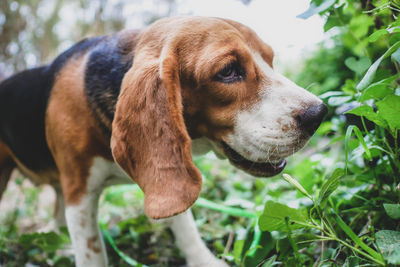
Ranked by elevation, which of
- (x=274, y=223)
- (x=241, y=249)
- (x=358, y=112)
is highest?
(x=358, y=112)

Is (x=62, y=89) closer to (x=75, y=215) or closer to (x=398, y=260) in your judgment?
(x=75, y=215)

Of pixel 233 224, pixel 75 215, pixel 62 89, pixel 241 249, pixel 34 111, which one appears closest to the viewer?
pixel 241 249

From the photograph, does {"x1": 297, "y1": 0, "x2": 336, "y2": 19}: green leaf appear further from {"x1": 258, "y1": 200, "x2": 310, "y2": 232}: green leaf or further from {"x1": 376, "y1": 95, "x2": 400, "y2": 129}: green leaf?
{"x1": 258, "y1": 200, "x2": 310, "y2": 232}: green leaf

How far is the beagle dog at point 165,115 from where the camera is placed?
5.23ft

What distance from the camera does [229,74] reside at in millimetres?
1744

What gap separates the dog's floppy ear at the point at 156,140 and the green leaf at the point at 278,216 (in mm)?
322

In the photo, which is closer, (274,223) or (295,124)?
(274,223)

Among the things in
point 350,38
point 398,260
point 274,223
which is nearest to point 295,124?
point 274,223

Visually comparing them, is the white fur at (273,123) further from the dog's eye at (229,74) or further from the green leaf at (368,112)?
the green leaf at (368,112)

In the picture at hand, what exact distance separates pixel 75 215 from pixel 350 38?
1857 millimetres

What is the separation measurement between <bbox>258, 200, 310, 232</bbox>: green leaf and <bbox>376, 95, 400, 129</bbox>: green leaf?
45cm

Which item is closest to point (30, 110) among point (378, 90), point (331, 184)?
point (331, 184)

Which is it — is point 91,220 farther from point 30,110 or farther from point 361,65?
point 361,65

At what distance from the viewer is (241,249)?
1.92 m
